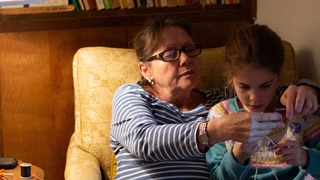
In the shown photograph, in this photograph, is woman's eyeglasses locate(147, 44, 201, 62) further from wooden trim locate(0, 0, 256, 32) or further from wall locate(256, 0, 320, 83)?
wooden trim locate(0, 0, 256, 32)

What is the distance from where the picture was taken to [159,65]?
208 centimetres

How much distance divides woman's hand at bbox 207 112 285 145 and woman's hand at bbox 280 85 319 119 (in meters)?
0.09

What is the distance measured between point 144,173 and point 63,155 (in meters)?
0.88

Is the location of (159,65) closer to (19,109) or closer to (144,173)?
(144,173)

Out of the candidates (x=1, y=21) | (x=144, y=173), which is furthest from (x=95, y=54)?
(x=144, y=173)

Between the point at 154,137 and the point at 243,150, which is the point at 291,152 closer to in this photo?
the point at 243,150

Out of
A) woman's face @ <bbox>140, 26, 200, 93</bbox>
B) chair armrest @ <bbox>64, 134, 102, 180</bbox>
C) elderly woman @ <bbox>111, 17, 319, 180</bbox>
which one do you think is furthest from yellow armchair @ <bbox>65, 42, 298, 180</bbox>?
woman's face @ <bbox>140, 26, 200, 93</bbox>

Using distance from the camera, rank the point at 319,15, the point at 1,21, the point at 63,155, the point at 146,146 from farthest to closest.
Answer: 1. the point at 63,155
2. the point at 1,21
3. the point at 319,15
4. the point at 146,146

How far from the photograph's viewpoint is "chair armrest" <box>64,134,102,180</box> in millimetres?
2143

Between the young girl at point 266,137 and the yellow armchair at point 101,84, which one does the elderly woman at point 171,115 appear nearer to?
the young girl at point 266,137

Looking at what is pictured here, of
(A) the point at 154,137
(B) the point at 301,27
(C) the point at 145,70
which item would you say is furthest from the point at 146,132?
(B) the point at 301,27

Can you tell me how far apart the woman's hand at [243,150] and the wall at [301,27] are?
674 millimetres

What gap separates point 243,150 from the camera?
1.71 metres

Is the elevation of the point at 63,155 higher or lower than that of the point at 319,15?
lower
